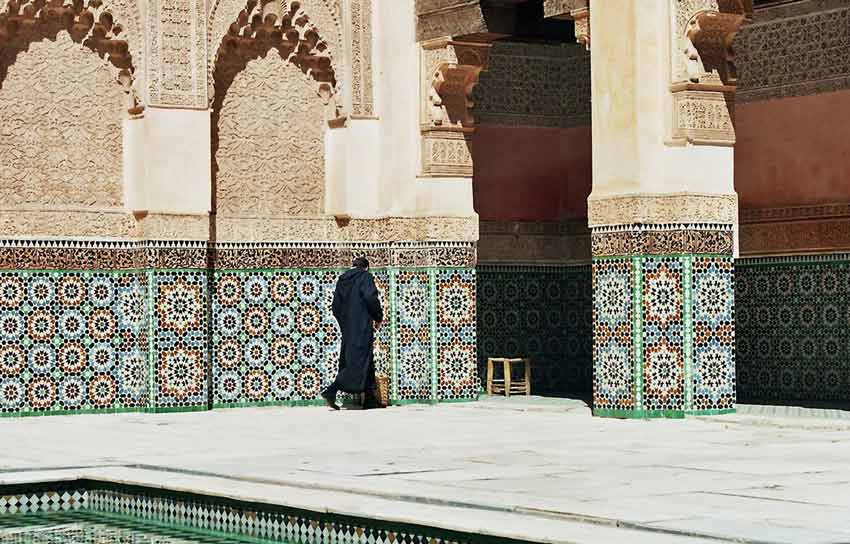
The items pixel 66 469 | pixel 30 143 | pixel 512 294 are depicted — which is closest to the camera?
pixel 66 469

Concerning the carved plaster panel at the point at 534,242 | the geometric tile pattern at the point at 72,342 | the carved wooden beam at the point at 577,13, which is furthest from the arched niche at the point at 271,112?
the carved wooden beam at the point at 577,13

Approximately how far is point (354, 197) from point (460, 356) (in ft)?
3.84

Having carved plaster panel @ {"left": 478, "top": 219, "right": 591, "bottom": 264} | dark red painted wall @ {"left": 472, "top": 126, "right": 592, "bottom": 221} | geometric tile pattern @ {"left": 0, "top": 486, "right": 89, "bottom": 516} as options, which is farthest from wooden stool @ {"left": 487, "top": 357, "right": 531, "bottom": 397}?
geometric tile pattern @ {"left": 0, "top": 486, "right": 89, "bottom": 516}

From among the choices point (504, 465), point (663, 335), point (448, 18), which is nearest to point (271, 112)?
point (448, 18)

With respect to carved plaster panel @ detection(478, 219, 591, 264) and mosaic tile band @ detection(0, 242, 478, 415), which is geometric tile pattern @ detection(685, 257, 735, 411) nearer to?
mosaic tile band @ detection(0, 242, 478, 415)

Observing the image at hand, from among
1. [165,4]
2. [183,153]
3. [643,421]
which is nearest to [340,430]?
[643,421]

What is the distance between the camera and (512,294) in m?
11.0

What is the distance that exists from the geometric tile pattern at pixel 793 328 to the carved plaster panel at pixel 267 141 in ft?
8.87

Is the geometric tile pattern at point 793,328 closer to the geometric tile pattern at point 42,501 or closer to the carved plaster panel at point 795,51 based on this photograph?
the carved plaster panel at point 795,51

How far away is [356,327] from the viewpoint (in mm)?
9680

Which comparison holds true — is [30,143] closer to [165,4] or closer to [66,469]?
[165,4]

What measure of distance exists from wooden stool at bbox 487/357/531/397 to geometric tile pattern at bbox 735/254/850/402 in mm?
1305

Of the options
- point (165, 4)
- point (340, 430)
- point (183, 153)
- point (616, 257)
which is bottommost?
point (340, 430)

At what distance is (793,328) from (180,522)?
5.29 m
